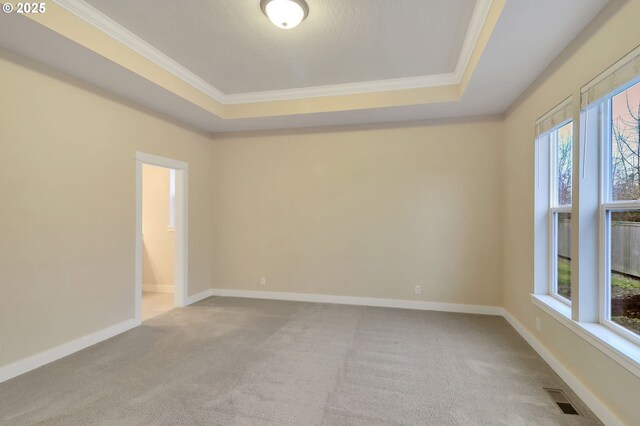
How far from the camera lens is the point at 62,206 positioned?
264 cm

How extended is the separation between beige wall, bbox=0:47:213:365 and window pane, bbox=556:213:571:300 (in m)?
4.44

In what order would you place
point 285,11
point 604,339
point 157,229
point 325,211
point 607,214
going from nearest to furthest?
point 604,339
point 607,214
point 285,11
point 325,211
point 157,229

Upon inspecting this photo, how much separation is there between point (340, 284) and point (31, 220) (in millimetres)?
3468

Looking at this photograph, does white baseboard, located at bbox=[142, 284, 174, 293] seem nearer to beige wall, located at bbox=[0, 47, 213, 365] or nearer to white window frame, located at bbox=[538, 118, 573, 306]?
beige wall, located at bbox=[0, 47, 213, 365]

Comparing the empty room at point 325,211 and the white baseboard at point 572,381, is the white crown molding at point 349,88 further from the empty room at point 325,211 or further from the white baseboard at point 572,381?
the white baseboard at point 572,381

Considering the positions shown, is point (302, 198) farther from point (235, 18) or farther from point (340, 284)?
point (235, 18)

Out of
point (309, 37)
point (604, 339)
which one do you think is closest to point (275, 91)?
point (309, 37)

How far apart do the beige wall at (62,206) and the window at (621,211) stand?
14.1 feet

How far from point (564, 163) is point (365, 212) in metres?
2.27

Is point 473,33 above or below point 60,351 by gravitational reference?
above

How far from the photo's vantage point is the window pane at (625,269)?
1.77 metres

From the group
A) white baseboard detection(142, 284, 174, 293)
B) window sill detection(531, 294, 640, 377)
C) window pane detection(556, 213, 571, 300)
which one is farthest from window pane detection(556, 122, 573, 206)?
white baseboard detection(142, 284, 174, 293)

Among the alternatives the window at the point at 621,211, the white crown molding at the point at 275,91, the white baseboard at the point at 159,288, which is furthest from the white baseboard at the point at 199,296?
the window at the point at 621,211

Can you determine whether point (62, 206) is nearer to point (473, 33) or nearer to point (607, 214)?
point (473, 33)
